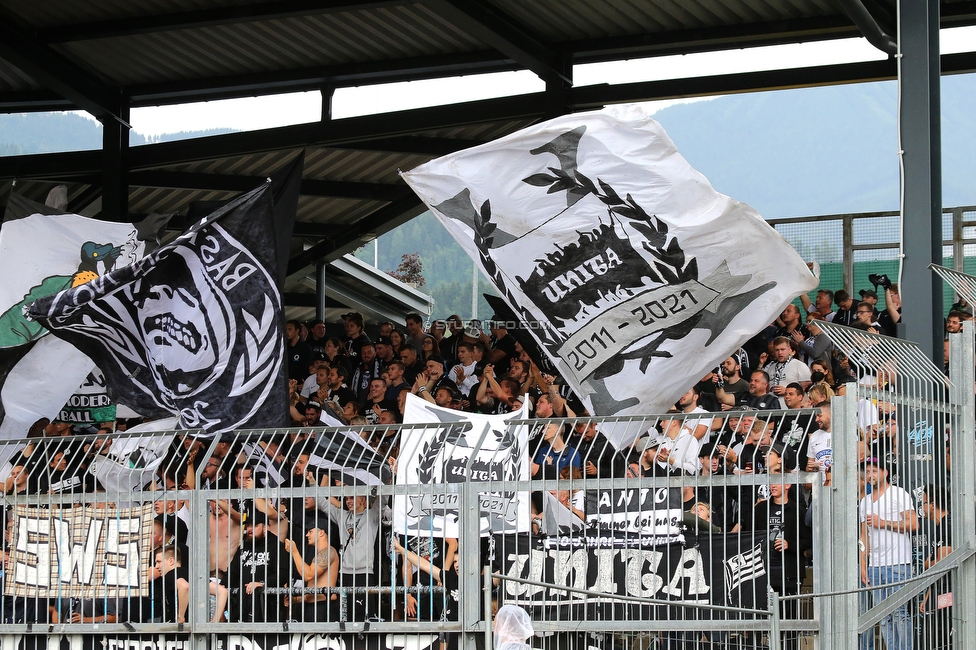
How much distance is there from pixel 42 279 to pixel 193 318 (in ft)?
9.66

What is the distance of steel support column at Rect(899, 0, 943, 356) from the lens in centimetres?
975

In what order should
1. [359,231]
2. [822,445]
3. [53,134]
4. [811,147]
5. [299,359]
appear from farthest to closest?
[811,147], [359,231], [53,134], [299,359], [822,445]

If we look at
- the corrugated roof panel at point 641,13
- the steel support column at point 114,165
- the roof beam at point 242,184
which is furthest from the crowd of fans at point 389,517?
the roof beam at point 242,184

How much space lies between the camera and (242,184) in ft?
72.8

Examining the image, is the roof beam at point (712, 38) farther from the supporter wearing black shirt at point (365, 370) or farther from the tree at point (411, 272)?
the tree at point (411, 272)

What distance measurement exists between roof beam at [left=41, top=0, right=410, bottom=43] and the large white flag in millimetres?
8034

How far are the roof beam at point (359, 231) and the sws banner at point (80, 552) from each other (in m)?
14.6

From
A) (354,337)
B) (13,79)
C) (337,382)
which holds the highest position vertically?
(13,79)

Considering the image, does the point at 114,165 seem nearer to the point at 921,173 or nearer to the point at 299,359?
the point at 299,359

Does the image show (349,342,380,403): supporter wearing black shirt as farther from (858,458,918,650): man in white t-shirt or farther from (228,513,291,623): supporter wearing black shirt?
(858,458,918,650): man in white t-shirt

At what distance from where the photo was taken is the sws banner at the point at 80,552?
8844mm

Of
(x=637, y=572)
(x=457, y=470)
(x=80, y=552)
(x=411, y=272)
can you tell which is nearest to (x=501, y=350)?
(x=457, y=470)

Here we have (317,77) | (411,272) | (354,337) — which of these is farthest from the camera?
(411,272)

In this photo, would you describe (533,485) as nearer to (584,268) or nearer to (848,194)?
(584,268)
